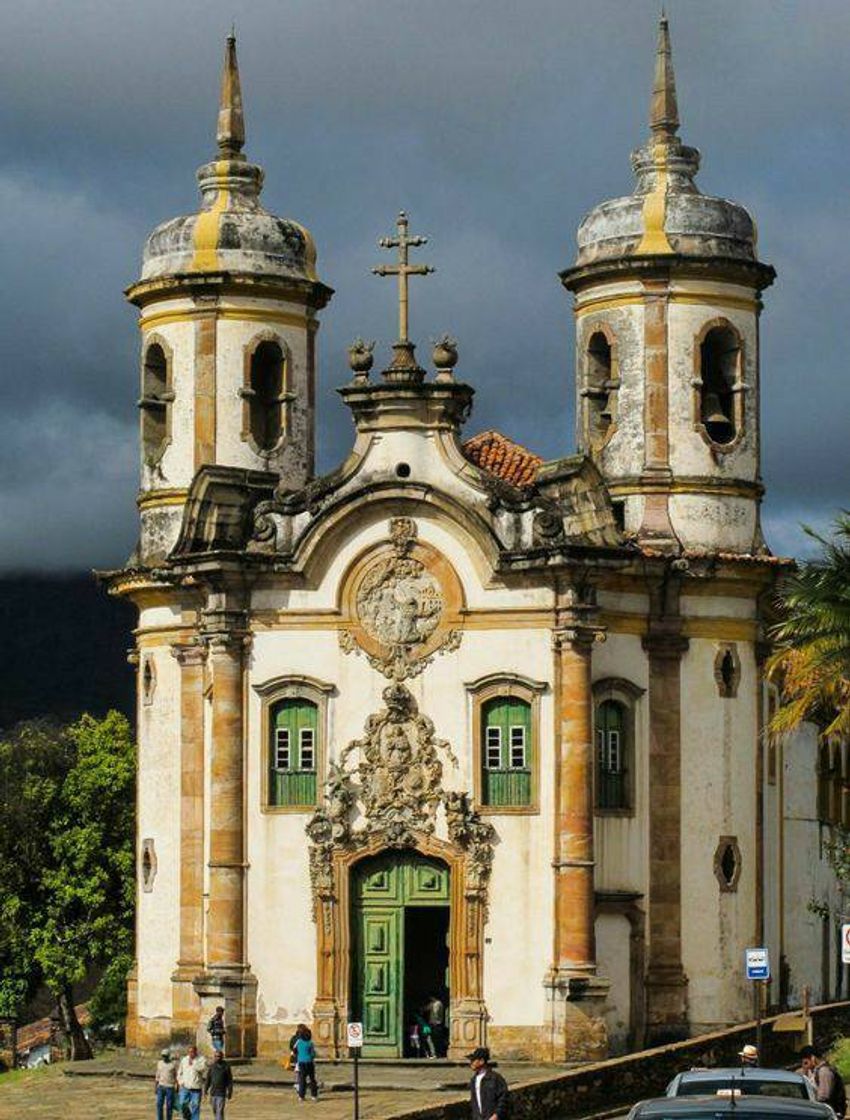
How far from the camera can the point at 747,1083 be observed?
3228 cm

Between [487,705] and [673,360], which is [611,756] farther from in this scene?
[673,360]

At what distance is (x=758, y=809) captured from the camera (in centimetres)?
5338

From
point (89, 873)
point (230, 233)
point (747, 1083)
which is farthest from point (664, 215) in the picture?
point (747, 1083)

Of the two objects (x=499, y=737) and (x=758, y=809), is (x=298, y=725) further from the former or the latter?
(x=758, y=809)

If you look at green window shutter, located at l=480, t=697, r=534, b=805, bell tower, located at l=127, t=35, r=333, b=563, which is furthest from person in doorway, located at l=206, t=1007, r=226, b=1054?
bell tower, located at l=127, t=35, r=333, b=563

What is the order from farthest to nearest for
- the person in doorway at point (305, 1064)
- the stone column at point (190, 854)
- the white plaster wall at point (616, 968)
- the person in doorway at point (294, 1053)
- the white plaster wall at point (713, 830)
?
the stone column at point (190, 854), the white plaster wall at point (713, 830), the white plaster wall at point (616, 968), the person in doorway at point (294, 1053), the person in doorway at point (305, 1064)

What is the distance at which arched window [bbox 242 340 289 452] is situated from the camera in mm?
55344

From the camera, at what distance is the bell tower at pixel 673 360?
53625 mm

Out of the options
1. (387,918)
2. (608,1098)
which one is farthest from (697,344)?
(608,1098)

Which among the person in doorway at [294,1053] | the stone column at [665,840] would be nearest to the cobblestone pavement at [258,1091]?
the person in doorway at [294,1053]

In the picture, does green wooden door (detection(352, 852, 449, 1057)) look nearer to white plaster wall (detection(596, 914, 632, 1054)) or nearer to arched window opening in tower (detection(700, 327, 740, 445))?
white plaster wall (detection(596, 914, 632, 1054))

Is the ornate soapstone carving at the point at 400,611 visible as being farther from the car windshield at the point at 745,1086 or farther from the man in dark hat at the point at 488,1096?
the car windshield at the point at 745,1086

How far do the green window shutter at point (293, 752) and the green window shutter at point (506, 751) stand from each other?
2.76m

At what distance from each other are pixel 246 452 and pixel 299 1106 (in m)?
13.4
